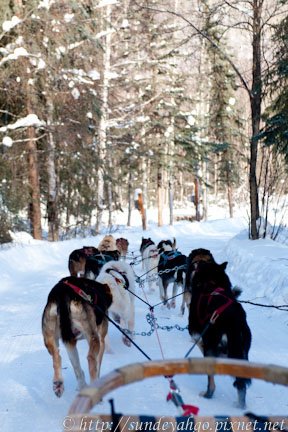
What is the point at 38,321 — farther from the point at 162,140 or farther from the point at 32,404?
the point at 162,140

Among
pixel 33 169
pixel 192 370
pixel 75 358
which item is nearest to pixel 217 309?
pixel 75 358

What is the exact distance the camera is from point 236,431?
6.82 ft

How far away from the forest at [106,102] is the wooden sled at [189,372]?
394 inches

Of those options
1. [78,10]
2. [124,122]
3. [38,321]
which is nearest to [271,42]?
[78,10]

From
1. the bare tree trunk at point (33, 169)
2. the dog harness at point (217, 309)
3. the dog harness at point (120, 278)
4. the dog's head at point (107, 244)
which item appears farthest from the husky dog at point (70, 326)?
the bare tree trunk at point (33, 169)

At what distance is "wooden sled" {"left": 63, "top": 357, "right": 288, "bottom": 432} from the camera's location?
80.5 inches

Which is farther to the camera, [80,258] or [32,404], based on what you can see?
[80,258]

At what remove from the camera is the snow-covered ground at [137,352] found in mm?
4168

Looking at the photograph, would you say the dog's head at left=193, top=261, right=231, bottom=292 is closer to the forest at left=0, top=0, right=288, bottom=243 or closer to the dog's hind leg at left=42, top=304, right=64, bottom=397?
the dog's hind leg at left=42, top=304, right=64, bottom=397

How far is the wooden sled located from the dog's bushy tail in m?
2.18

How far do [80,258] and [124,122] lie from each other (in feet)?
58.8

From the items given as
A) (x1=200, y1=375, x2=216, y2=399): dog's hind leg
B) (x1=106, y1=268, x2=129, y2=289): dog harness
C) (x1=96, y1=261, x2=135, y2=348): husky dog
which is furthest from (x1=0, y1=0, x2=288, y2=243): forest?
(x1=200, y1=375, x2=216, y2=399): dog's hind leg

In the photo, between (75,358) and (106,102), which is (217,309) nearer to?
(75,358)

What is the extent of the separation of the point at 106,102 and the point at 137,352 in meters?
17.4
